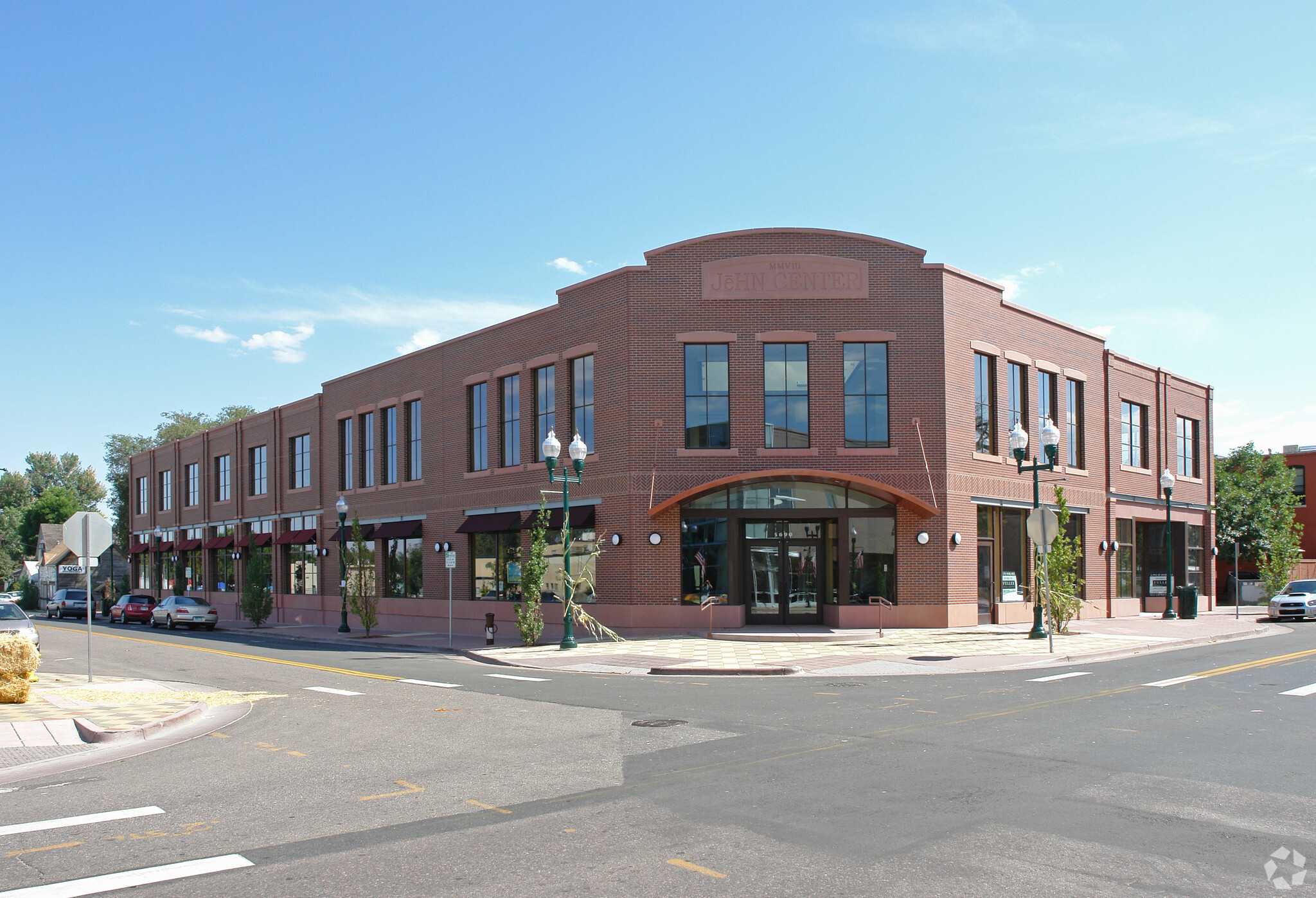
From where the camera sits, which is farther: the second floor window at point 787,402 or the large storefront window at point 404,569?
the large storefront window at point 404,569

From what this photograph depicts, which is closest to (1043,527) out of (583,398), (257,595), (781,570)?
(781,570)

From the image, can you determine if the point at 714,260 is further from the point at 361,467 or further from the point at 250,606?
the point at 250,606

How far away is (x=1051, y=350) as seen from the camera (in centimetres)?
3216

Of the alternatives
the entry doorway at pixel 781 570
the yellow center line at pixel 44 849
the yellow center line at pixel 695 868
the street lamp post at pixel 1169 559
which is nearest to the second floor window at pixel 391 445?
the entry doorway at pixel 781 570

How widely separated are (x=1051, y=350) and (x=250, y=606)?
31311mm

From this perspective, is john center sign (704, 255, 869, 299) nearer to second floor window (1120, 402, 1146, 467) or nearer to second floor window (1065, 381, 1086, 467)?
second floor window (1065, 381, 1086, 467)

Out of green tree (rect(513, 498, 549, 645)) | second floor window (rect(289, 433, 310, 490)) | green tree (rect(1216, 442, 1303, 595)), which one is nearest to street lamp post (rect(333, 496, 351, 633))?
green tree (rect(513, 498, 549, 645))

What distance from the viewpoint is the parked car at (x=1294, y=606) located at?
35.2 m

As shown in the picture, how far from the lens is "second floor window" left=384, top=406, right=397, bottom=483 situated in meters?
38.4

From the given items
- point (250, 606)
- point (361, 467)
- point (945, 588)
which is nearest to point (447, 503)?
point (361, 467)

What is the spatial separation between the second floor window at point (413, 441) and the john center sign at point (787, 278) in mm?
14738

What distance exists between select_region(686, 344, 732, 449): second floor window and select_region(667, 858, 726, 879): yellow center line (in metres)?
21.2

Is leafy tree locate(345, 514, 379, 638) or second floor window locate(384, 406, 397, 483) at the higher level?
second floor window locate(384, 406, 397, 483)

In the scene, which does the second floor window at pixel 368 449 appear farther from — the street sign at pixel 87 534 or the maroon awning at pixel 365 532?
the street sign at pixel 87 534
